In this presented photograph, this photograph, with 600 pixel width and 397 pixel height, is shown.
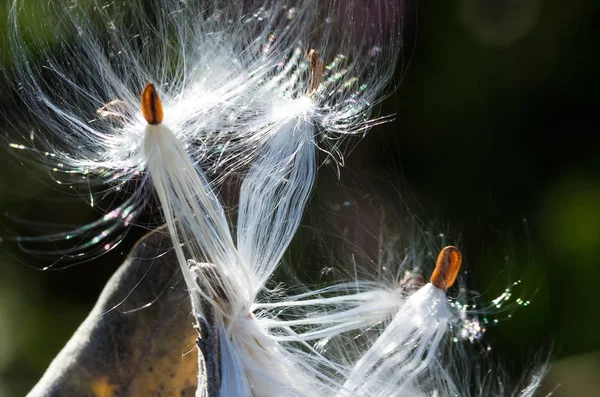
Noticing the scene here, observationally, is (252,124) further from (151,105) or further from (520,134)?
(520,134)

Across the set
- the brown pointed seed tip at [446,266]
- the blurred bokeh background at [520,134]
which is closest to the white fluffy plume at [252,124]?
the brown pointed seed tip at [446,266]

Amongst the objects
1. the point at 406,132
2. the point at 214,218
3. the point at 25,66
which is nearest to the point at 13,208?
the point at 406,132

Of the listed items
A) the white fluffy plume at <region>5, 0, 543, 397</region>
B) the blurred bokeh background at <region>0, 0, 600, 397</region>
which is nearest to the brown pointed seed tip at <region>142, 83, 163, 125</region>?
the white fluffy plume at <region>5, 0, 543, 397</region>

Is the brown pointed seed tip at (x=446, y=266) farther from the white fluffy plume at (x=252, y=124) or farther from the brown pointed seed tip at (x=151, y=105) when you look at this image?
the brown pointed seed tip at (x=151, y=105)

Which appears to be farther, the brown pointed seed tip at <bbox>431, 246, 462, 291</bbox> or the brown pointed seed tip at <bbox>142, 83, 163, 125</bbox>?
the brown pointed seed tip at <bbox>431, 246, 462, 291</bbox>

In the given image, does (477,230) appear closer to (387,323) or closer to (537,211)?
(537,211)

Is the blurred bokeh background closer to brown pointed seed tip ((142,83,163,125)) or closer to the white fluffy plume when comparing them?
the white fluffy plume
